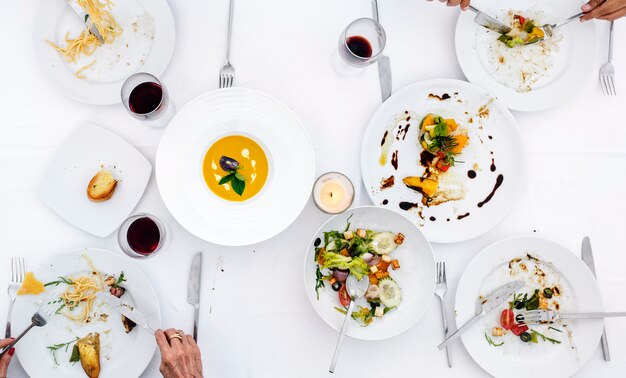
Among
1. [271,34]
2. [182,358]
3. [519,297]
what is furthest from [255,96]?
[519,297]

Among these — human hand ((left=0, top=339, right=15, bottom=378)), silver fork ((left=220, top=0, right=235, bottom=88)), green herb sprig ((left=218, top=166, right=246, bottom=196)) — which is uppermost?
→ silver fork ((left=220, top=0, right=235, bottom=88))

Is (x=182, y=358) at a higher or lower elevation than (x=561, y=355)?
higher

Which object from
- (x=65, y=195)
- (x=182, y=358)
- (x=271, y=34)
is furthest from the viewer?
(x=271, y=34)

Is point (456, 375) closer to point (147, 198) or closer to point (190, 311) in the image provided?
point (190, 311)

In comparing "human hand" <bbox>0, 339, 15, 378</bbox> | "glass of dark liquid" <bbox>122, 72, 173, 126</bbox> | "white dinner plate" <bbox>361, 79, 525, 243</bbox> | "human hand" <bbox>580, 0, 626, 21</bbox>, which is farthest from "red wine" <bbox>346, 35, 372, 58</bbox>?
"human hand" <bbox>0, 339, 15, 378</bbox>

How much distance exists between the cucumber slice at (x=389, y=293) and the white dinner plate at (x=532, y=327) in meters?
0.22

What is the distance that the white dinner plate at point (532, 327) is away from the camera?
1636 mm

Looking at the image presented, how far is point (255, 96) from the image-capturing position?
1523 millimetres

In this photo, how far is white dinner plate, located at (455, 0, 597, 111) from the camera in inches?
65.3

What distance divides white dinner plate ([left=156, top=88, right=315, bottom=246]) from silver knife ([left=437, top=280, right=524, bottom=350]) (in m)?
0.70

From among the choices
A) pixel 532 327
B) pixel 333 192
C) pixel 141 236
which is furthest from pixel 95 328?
pixel 532 327

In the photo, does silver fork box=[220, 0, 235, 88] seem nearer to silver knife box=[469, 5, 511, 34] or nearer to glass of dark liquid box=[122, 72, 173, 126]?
glass of dark liquid box=[122, 72, 173, 126]

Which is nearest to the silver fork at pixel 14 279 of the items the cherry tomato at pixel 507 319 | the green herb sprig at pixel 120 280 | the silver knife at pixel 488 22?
the green herb sprig at pixel 120 280

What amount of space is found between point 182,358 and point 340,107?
1.01 meters
